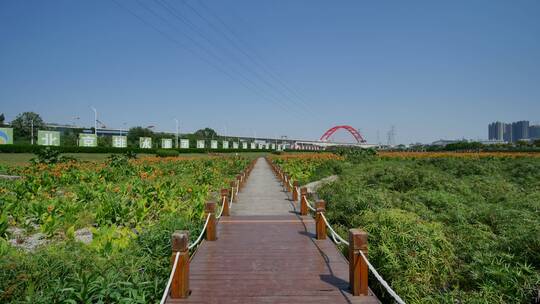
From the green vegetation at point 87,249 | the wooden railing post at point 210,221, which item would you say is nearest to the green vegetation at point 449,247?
the wooden railing post at point 210,221

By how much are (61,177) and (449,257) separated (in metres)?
16.3

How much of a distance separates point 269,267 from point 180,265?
2.00 m

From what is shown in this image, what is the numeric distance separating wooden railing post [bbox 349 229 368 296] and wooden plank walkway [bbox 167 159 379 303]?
0.40 feet

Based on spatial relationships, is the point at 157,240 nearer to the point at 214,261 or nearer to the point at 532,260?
the point at 214,261

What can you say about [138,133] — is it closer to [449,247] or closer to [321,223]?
[321,223]

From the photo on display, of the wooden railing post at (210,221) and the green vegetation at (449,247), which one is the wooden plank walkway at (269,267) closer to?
the wooden railing post at (210,221)

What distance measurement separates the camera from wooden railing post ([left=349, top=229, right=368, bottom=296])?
474 centimetres

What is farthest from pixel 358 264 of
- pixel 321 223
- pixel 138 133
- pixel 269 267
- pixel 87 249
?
pixel 138 133

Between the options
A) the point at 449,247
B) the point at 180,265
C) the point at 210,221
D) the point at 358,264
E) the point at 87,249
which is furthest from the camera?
the point at 210,221

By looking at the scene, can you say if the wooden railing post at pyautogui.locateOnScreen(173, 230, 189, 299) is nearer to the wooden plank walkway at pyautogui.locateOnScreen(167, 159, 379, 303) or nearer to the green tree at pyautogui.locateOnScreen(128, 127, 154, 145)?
the wooden plank walkway at pyautogui.locateOnScreen(167, 159, 379, 303)

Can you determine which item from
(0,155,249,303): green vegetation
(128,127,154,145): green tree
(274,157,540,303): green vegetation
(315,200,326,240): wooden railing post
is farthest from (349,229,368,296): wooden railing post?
(128,127,154,145): green tree

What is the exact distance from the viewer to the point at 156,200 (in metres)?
11.7

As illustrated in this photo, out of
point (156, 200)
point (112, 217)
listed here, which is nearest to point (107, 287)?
point (112, 217)

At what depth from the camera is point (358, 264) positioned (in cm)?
479
